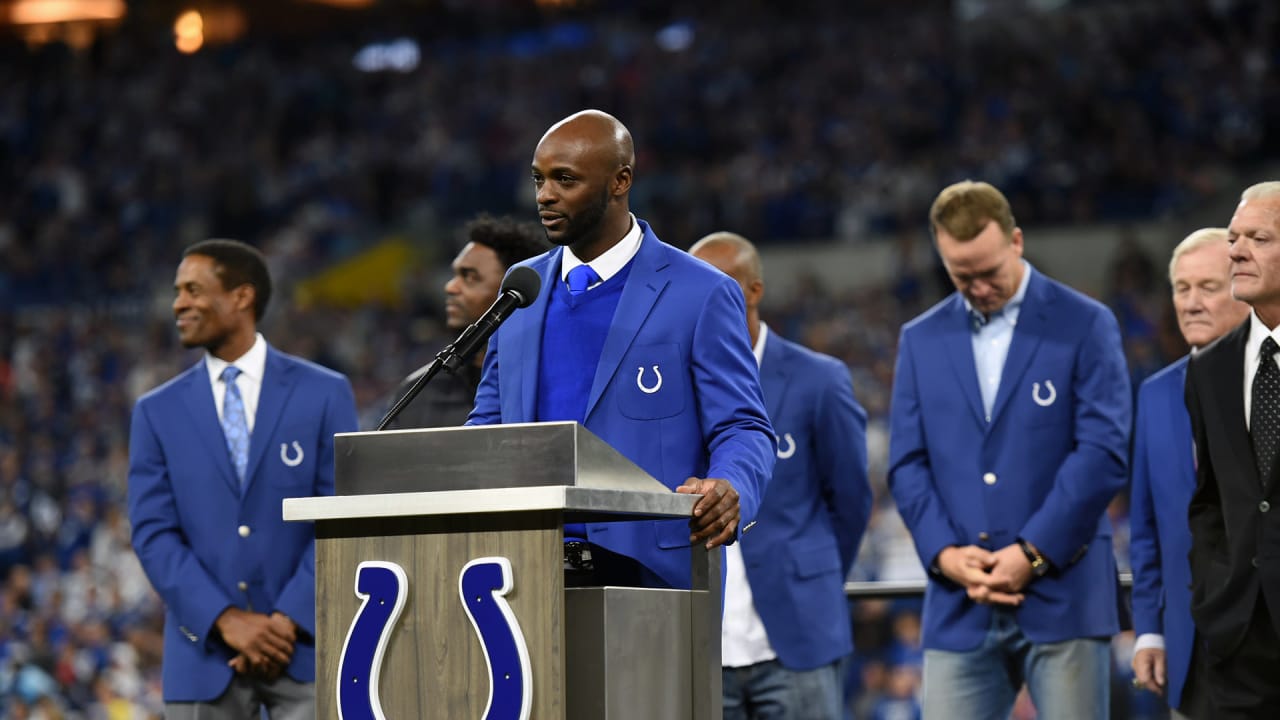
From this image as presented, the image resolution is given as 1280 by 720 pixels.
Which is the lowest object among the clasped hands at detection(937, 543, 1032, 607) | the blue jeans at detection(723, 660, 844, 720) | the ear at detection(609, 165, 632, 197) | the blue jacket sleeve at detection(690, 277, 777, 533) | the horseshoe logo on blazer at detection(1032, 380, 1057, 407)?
the blue jeans at detection(723, 660, 844, 720)

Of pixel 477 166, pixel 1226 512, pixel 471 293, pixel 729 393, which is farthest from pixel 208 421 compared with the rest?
pixel 477 166

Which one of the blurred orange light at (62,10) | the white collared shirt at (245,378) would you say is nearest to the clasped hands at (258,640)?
the white collared shirt at (245,378)

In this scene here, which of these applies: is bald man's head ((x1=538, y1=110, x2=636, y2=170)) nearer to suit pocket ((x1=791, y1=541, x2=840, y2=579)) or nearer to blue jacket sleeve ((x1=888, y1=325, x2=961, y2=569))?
blue jacket sleeve ((x1=888, y1=325, x2=961, y2=569))

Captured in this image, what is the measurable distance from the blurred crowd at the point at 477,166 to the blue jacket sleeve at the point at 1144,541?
4963mm

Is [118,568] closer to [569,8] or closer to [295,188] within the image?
[295,188]

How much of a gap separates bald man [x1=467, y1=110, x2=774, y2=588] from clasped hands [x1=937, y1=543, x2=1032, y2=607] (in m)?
1.23

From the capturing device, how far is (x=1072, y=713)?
3.99 m

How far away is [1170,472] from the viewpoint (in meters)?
4.11

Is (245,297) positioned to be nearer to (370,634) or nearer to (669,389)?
(669,389)

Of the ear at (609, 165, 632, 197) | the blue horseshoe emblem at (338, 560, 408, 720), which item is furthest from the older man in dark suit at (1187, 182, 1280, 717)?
the blue horseshoe emblem at (338, 560, 408, 720)

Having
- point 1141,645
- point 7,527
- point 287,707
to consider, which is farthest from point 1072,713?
point 7,527

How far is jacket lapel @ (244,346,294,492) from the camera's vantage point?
446 cm

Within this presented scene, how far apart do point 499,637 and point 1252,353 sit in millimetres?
1919

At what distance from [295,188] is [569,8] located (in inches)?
180
